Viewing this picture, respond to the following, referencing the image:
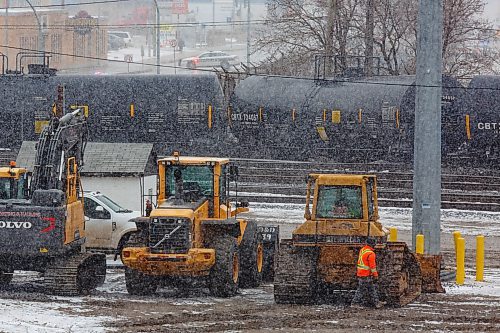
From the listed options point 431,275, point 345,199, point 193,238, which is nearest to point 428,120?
point 431,275

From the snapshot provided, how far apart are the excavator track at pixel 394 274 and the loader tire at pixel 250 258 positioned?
3.02 meters

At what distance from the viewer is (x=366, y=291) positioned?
56.9 feet

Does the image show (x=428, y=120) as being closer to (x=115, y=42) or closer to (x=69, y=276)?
(x=69, y=276)

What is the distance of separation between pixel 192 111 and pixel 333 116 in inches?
204

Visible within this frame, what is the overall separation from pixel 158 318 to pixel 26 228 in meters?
3.41

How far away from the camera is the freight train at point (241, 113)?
36.0 m

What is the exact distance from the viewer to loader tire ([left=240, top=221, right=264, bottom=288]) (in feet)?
65.0

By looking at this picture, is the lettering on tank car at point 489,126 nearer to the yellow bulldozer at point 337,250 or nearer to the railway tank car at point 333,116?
the railway tank car at point 333,116

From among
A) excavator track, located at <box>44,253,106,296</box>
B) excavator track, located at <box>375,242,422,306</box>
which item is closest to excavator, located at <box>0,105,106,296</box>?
excavator track, located at <box>44,253,106,296</box>

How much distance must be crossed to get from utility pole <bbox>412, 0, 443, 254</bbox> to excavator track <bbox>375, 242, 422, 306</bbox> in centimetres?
284

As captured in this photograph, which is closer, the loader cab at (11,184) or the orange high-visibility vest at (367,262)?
the orange high-visibility vest at (367,262)

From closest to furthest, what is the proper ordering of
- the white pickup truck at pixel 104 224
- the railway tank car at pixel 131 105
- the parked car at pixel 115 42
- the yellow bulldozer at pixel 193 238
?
1. the yellow bulldozer at pixel 193 238
2. the white pickup truck at pixel 104 224
3. the railway tank car at pixel 131 105
4. the parked car at pixel 115 42

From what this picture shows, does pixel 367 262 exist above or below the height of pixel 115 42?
below

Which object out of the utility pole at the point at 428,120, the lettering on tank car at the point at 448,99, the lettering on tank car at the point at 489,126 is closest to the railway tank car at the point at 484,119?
the lettering on tank car at the point at 489,126
